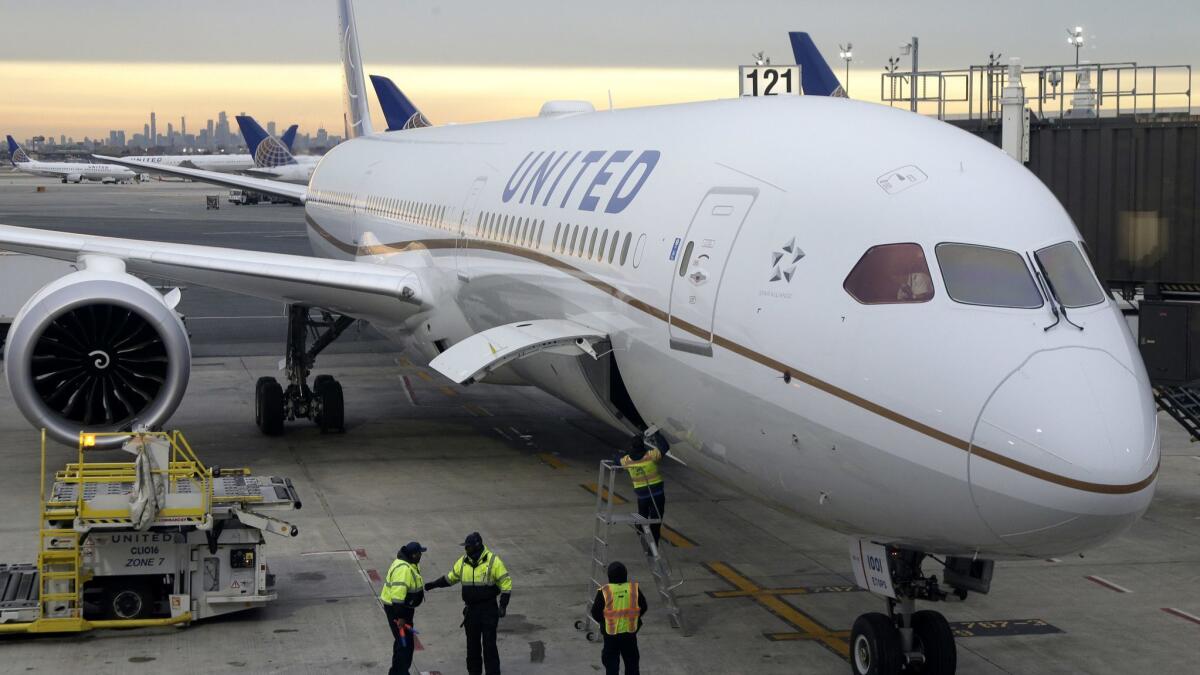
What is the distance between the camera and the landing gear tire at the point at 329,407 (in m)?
23.3

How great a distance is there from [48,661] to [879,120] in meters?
8.05

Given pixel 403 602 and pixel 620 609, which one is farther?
pixel 403 602

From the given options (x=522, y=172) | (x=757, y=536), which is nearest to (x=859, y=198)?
(x=757, y=536)

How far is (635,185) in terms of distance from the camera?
1394 centimetres

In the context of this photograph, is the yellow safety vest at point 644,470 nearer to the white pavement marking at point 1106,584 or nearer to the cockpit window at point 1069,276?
the cockpit window at point 1069,276

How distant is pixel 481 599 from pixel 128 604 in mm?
3743

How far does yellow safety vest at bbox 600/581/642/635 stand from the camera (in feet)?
37.0

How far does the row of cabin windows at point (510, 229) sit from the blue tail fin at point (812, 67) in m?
15.2

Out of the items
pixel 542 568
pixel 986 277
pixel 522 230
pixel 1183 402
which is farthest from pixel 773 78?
pixel 986 277

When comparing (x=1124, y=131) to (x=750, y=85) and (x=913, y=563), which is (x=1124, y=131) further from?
(x=913, y=563)

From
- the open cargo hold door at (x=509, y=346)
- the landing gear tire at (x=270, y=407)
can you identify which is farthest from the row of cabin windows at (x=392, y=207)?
the open cargo hold door at (x=509, y=346)

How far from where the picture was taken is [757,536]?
16906mm

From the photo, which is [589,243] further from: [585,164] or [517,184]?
[517,184]

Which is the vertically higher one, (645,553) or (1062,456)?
(1062,456)
